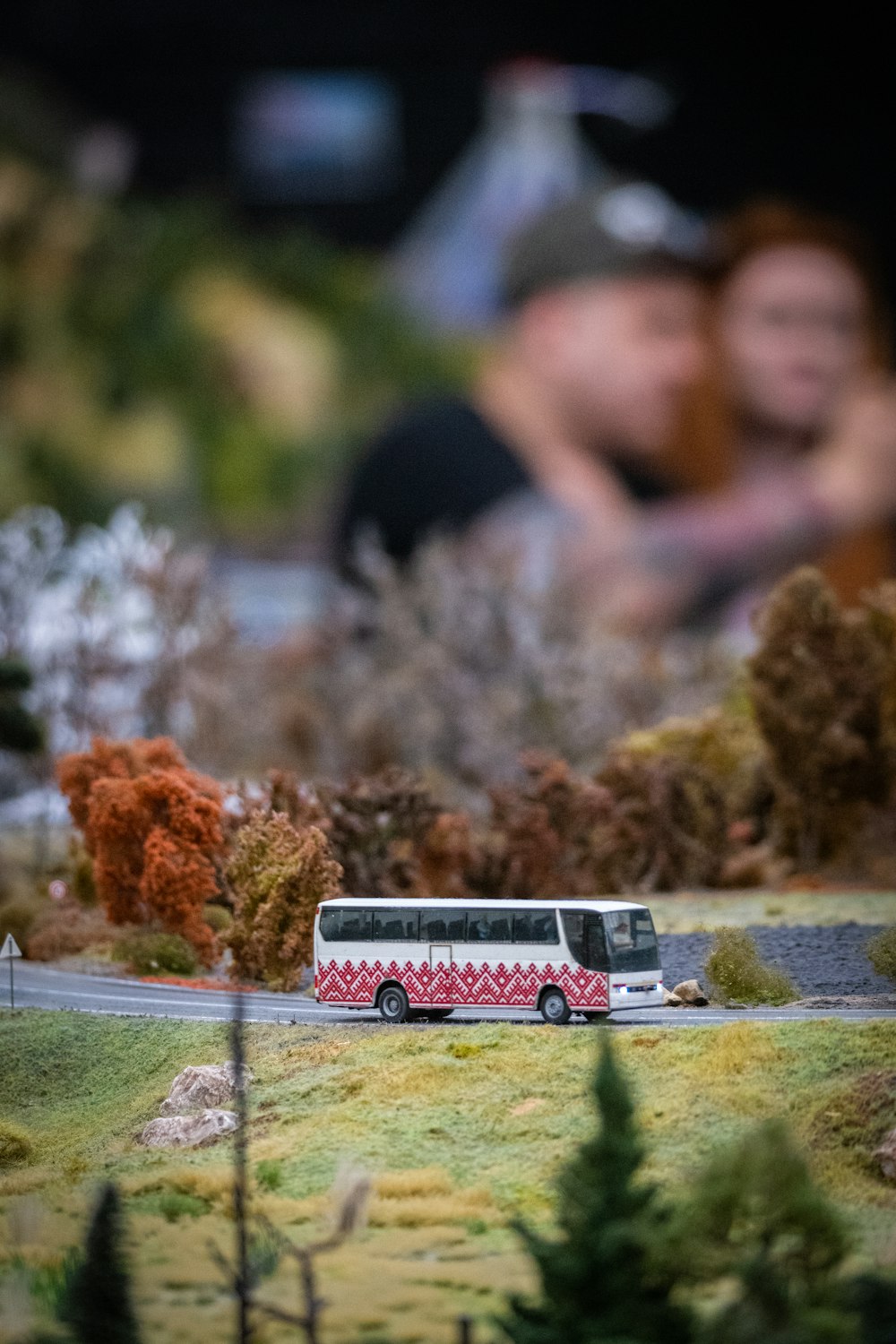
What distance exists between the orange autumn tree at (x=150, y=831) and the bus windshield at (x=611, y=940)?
2.86 m

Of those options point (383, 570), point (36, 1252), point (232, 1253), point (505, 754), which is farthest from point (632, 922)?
point (383, 570)

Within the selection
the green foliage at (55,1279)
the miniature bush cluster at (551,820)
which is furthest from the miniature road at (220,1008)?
the green foliage at (55,1279)

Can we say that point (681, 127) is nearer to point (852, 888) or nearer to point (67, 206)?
point (67, 206)

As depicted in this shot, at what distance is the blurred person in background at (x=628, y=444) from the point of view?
39.2 metres

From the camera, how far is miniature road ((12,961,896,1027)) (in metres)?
11.9

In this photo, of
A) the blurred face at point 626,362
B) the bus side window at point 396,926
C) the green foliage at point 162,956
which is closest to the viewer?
the bus side window at point 396,926

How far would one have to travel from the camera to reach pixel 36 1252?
1120cm

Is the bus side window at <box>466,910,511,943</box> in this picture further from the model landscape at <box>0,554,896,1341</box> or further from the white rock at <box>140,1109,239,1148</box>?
the white rock at <box>140,1109,239,1148</box>

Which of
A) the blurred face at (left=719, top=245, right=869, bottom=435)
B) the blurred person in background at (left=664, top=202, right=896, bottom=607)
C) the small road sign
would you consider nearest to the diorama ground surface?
the small road sign

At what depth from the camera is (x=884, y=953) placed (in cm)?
1249

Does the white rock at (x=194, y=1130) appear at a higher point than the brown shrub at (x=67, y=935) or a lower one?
lower

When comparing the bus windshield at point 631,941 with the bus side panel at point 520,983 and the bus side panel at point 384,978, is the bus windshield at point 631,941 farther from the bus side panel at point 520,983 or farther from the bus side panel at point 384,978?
the bus side panel at point 384,978

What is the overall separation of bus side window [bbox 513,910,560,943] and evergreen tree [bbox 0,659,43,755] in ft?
21.1

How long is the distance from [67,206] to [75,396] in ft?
15.6
